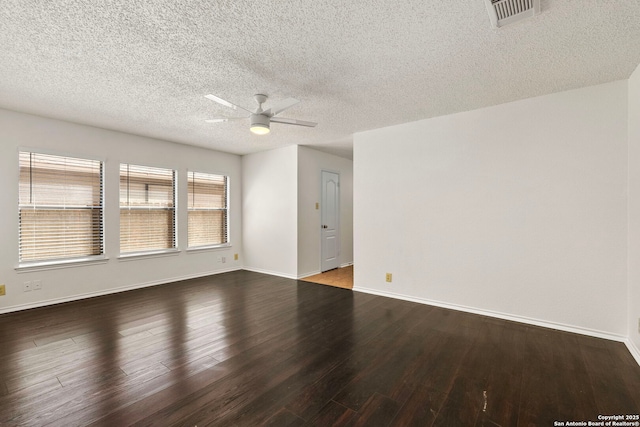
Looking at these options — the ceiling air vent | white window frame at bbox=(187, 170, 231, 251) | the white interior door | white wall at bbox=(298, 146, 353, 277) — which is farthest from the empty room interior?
the white interior door

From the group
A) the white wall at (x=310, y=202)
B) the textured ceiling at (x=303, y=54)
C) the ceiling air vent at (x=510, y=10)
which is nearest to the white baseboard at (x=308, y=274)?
the white wall at (x=310, y=202)

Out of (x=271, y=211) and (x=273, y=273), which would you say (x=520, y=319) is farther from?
(x=271, y=211)

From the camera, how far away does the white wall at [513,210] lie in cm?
273

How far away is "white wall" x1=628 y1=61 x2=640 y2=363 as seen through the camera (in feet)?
7.84

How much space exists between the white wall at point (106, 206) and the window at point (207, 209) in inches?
6.1

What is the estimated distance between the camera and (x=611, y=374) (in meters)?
2.12

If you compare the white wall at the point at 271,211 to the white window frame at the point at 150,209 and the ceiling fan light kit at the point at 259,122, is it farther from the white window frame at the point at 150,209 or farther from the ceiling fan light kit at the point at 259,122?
the ceiling fan light kit at the point at 259,122

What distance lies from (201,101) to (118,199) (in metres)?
2.41

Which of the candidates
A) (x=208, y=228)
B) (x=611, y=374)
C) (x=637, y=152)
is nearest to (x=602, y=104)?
(x=637, y=152)

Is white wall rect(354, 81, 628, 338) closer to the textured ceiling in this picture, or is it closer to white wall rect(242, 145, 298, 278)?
the textured ceiling

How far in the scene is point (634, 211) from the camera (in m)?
2.48

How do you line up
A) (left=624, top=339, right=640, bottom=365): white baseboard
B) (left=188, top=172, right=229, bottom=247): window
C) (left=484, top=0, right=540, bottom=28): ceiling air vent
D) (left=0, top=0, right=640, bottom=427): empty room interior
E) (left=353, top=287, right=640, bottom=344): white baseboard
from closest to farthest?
(left=484, top=0, right=540, bottom=28): ceiling air vent < (left=0, top=0, right=640, bottom=427): empty room interior < (left=624, top=339, right=640, bottom=365): white baseboard < (left=353, top=287, right=640, bottom=344): white baseboard < (left=188, top=172, right=229, bottom=247): window

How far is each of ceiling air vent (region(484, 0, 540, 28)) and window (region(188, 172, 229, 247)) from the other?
16.5 ft

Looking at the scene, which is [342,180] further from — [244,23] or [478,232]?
[244,23]
